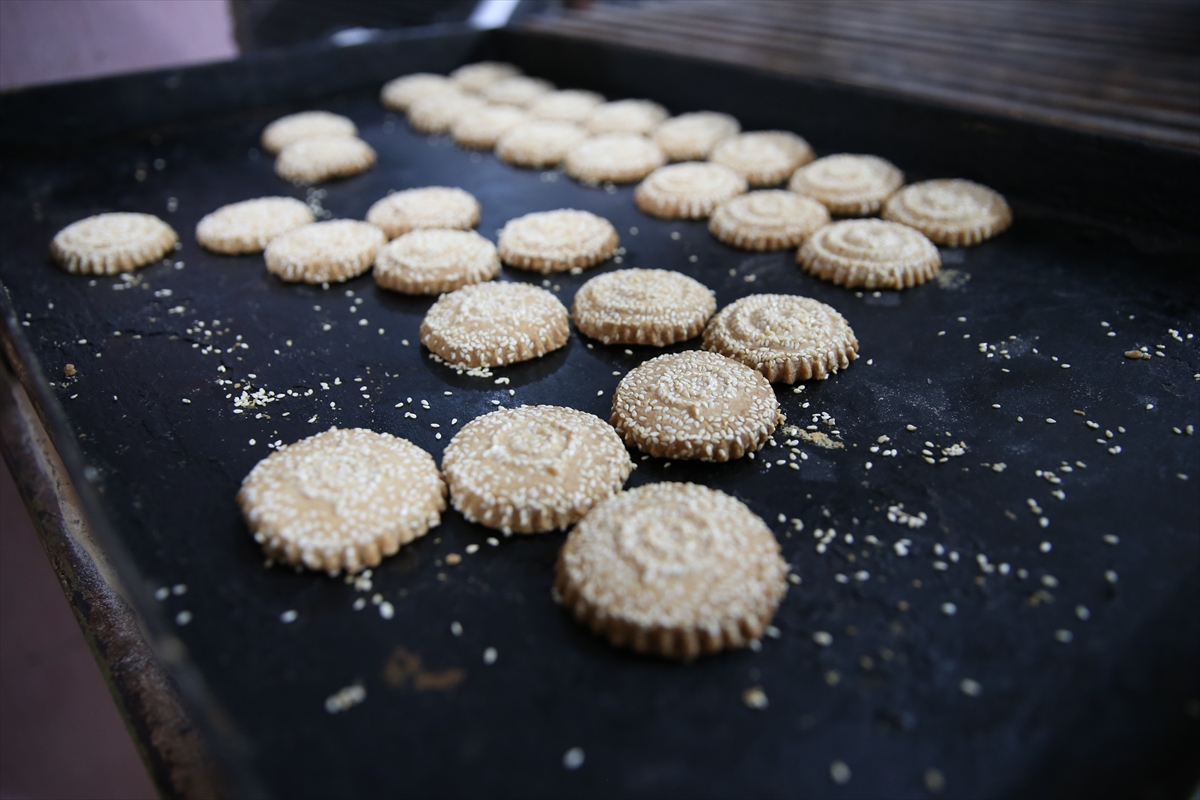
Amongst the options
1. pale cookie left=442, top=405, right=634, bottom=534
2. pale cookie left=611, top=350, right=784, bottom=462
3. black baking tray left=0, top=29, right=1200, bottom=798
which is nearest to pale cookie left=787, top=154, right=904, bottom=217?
black baking tray left=0, top=29, right=1200, bottom=798

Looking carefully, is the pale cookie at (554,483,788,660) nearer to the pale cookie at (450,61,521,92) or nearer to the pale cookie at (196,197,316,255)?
the pale cookie at (196,197,316,255)

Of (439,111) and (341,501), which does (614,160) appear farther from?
(341,501)

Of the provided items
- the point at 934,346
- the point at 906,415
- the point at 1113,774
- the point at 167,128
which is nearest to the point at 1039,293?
the point at 934,346

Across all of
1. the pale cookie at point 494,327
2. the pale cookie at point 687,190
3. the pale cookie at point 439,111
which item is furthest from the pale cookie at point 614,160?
the pale cookie at point 494,327

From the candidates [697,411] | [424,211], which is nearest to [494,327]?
[697,411]

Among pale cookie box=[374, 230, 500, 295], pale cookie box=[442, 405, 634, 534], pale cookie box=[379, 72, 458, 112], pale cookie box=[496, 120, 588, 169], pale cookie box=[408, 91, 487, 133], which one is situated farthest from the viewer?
→ pale cookie box=[379, 72, 458, 112]

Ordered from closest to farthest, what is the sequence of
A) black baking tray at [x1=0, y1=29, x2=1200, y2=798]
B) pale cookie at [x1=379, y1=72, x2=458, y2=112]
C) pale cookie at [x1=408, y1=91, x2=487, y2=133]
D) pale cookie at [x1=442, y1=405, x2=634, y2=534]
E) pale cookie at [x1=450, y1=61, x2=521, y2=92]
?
black baking tray at [x1=0, y1=29, x2=1200, y2=798] → pale cookie at [x1=442, y1=405, x2=634, y2=534] → pale cookie at [x1=408, y1=91, x2=487, y2=133] → pale cookie at [x1=379, y1=72, x2=458, y2=112] → pale cookie at [x1=450, y1=61, x2=521, y2=92]
